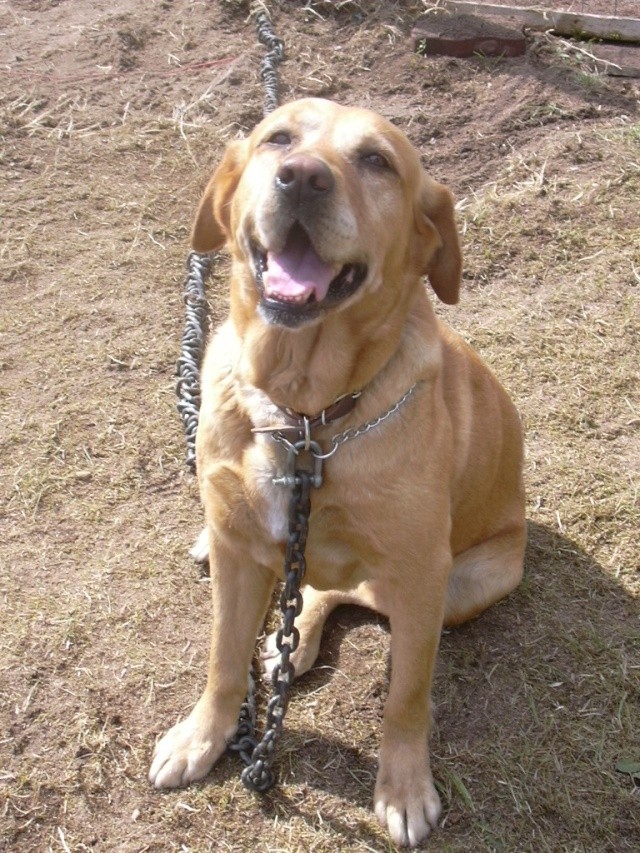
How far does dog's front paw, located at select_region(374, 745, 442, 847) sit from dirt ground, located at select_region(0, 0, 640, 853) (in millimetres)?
65

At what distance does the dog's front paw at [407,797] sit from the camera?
9.22 ft

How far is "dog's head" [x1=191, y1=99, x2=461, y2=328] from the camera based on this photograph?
2492 millimetres

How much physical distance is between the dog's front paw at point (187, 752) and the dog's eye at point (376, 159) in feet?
5.79

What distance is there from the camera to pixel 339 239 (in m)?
2.51

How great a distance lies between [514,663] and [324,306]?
5.13 ft

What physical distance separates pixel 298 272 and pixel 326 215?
0.18 metres

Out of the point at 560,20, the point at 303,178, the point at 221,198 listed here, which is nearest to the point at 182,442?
the point at 221,198

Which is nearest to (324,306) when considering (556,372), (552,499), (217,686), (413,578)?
(413,578)

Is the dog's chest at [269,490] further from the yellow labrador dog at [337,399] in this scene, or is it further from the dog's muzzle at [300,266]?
the dog's muzzle at [300,266]

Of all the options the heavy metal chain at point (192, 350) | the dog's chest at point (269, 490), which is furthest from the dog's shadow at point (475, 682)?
the heavy metal chain at point (192, 350)

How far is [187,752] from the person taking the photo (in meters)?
2.94

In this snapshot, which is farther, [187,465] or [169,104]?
[169,104]

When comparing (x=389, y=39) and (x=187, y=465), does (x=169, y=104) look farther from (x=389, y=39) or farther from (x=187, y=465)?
(x=187, y=465)

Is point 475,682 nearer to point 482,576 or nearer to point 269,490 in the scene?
point 482,576
